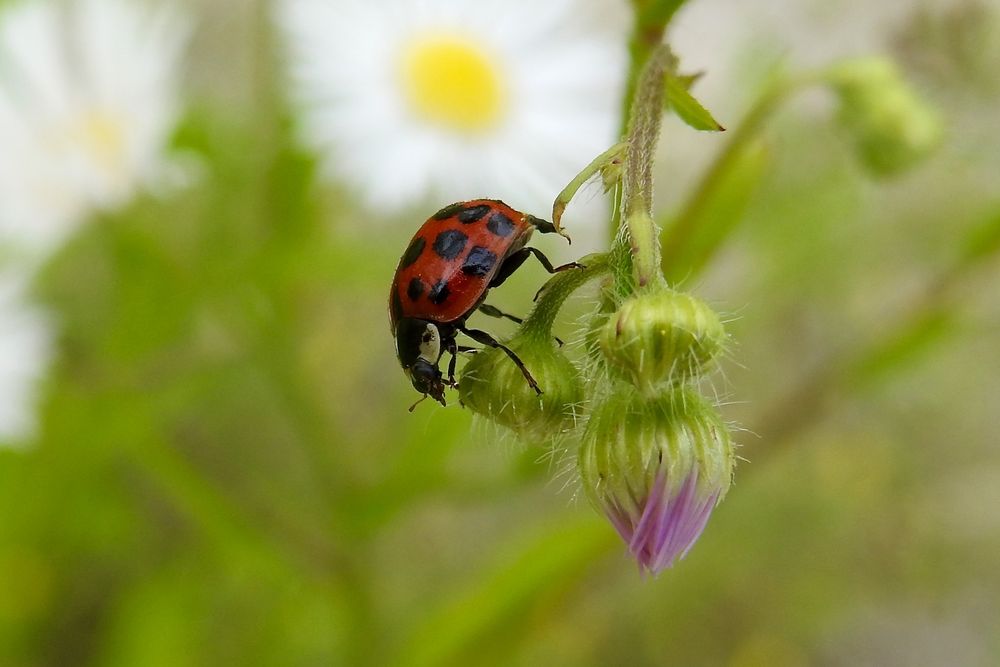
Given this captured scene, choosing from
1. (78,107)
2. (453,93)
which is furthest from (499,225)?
(78,107)

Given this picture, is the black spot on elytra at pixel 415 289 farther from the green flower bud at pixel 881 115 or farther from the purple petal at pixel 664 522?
the green flower bud at pixel 881 115

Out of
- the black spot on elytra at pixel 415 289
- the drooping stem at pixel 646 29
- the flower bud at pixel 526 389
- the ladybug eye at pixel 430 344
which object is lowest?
the flower bud at pixel 526 389

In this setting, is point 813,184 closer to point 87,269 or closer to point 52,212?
point 52,212

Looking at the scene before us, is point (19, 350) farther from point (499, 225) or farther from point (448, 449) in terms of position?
point (499, 225)

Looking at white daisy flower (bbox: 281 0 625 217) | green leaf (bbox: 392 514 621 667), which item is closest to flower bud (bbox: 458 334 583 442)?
green leaf (bbox: 392 514 621 667)

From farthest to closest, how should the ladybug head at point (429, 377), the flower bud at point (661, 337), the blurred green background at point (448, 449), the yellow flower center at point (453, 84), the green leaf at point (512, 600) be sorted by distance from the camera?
the yellow flower center at point (453, 84), the blurred green background at point (448, 449), the green leaf at point (512, 600), the ladybug head at point (429, 377), the flower bud at point (661, 337)

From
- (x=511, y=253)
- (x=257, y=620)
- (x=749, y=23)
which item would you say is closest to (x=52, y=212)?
(x=257, y=620)

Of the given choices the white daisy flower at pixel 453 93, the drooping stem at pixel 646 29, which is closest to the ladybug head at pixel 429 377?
the drooping stem at pixel 646 29
